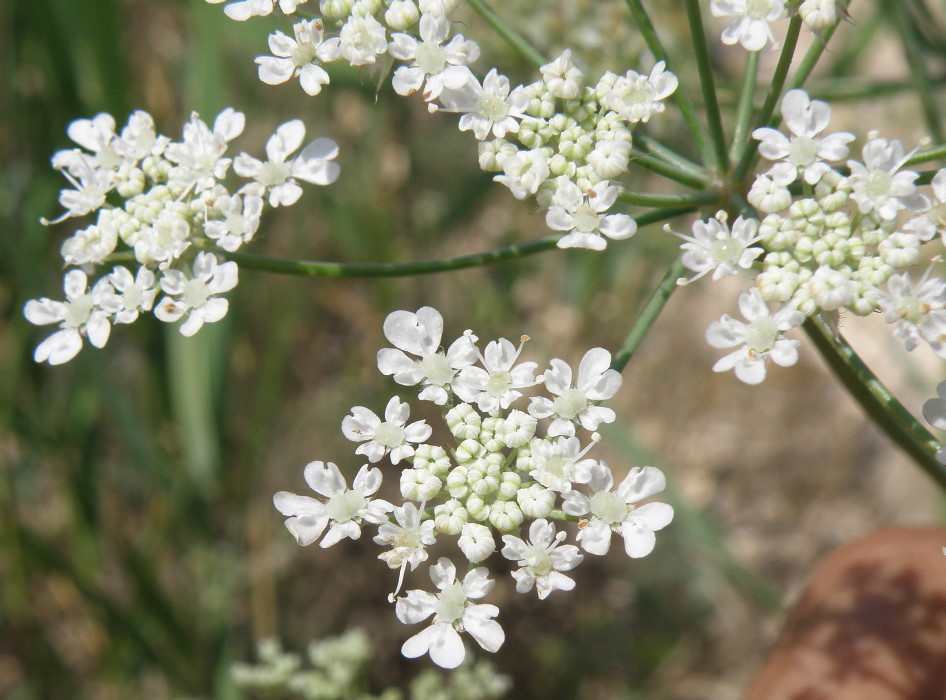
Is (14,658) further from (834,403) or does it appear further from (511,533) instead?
(834,403)

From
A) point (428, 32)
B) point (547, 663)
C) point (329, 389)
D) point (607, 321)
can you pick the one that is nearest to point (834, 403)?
point (607, 321)

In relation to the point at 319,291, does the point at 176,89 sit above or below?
above

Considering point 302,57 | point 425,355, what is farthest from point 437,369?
point 302,57

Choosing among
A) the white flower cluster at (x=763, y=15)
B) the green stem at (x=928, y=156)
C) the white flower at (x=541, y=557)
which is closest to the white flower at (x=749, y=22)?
the white flower cluster at (x=763, y=15)

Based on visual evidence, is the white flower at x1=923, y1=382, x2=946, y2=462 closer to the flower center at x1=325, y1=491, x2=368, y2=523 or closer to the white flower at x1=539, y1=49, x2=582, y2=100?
the white flower at x1=539, y1=49, x2=582, y2=100

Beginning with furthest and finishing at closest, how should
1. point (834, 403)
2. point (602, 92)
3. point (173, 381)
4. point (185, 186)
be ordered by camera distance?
1. point (834, 403)
2. point (173, 381)
3. point (185, 186)
4. point (602, 92)

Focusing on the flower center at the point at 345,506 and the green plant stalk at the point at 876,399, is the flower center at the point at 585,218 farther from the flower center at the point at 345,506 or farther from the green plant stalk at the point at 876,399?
the flower center at the point at 345,506

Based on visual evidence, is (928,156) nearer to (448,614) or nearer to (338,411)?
(448,614)
